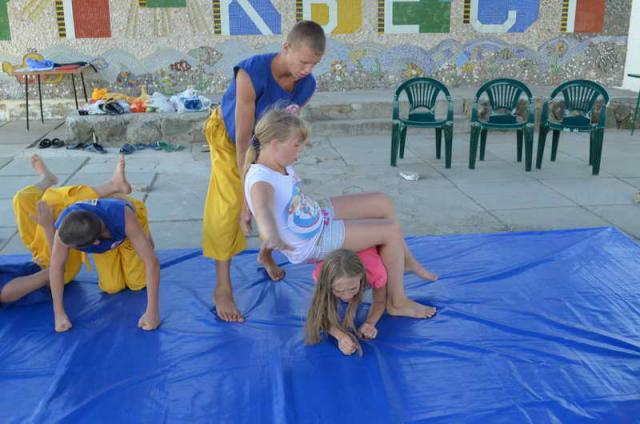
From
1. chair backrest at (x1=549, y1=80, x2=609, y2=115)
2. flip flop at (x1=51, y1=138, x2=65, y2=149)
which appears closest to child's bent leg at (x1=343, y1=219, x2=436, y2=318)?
chair backrest at (x1=549, y1=80, x2=609, y2=115)

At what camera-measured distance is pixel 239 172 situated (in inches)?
124

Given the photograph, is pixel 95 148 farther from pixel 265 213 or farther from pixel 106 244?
pixel 265 213

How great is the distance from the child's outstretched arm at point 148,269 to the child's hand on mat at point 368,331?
0.98 meters

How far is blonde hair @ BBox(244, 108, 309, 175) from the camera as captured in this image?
2.79m

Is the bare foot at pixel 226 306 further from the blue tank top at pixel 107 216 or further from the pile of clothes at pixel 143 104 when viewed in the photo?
the pile of clothes at pixel 143 104

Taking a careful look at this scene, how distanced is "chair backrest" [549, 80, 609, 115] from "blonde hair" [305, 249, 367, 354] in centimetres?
433

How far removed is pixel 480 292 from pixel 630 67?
7.72 meters

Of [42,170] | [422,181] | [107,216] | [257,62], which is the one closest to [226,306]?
[107,216]

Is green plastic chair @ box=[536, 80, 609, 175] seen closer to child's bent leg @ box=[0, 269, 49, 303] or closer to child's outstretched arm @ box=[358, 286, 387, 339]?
child's outstretched arm @ box=[358, 286, 387, 339]

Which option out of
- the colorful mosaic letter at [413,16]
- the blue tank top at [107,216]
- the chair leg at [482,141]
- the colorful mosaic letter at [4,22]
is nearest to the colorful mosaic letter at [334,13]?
the colorful mosaic letter at [413,16]

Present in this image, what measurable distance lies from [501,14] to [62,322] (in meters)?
8.17

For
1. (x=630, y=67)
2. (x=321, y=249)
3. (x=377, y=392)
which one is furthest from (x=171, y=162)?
(x=630, y=67)

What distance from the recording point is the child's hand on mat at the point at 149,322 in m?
2.95

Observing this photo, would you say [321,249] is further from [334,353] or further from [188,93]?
[188,93]
